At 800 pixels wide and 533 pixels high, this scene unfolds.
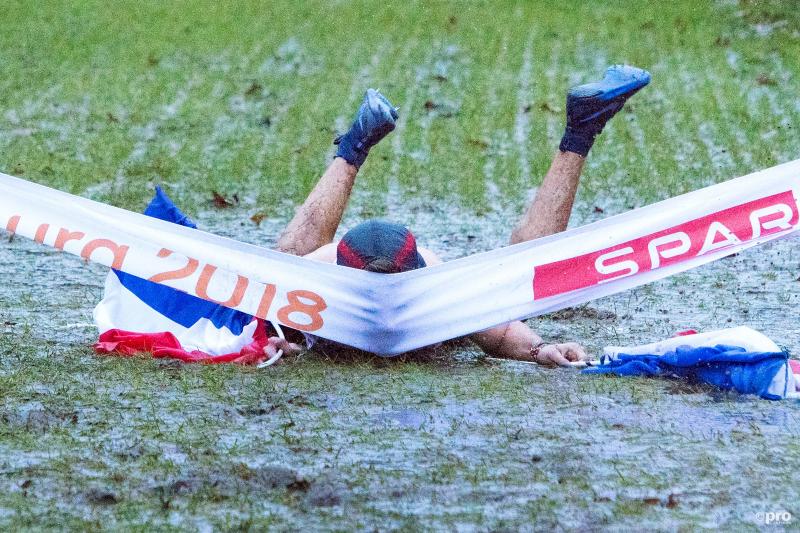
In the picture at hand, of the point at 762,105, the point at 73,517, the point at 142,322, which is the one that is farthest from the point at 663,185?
the point at 73,517

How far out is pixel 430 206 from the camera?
1066cm

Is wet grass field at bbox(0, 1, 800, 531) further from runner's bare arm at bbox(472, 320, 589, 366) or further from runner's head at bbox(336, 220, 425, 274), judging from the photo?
runner's head at bbox(336, 220, 425, 274)

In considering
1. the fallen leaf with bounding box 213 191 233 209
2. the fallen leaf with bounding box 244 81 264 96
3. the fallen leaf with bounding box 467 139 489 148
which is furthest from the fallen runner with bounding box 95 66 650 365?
the fallen leaf with bounding box 244 81 264 96

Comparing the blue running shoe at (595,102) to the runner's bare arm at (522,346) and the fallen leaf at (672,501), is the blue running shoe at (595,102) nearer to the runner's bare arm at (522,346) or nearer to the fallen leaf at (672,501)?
the runner's bare arm at (522,346)

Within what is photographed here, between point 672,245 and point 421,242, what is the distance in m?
3.67

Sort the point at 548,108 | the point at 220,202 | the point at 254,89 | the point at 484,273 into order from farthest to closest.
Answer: the point at 254,89 → the point at 548,108 → the point at 220,202 → the point at 484,273

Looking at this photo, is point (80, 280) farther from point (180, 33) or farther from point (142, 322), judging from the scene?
point (180, 33)

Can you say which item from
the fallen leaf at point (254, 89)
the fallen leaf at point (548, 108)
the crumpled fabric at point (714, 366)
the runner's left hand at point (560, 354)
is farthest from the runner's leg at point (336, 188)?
the fallen leaf at point (254, 89)

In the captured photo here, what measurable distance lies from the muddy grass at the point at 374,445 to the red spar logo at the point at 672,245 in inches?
16.0

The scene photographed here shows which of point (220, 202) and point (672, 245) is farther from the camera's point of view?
point (220, 202)

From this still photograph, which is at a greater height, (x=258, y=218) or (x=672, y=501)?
(x=672, y=501)

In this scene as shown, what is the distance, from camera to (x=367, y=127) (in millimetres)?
7086

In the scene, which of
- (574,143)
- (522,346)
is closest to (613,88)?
(574,143)

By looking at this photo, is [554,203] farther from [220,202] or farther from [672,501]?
[220,202]
